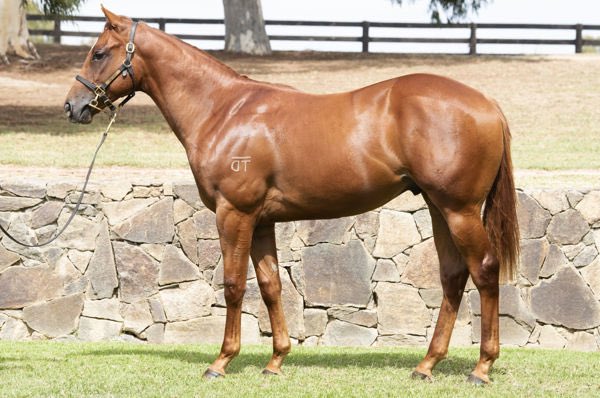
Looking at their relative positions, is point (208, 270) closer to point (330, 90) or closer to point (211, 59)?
point (211, 59)

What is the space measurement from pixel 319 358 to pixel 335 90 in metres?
13.5

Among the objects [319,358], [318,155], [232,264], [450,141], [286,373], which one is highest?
[450,141]

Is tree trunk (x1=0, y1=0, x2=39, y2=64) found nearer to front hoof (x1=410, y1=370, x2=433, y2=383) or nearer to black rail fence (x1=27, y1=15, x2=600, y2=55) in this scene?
black rail fence (x1=27, y1=15, x2=600, y2=55)

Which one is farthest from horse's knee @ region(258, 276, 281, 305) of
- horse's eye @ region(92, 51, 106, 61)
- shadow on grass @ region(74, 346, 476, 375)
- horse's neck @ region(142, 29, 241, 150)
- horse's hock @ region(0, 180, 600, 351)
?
horse's hock @ region(0, 180, 600, 351)

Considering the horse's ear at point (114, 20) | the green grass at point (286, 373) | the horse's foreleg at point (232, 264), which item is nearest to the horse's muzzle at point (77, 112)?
the horse's ear at point (114, 20)

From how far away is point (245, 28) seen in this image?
26938 millimetres

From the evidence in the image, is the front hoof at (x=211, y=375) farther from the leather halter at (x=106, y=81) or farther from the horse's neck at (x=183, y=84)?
the leather halter at (x=106, y=81)

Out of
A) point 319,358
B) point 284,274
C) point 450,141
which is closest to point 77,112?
point 450,141

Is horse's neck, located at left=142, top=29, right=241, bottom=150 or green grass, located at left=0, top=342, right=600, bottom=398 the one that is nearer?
green grass, located at left=0, top=342, right=600, bottom=398

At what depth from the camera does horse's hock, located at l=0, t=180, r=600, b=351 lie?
32.1ft

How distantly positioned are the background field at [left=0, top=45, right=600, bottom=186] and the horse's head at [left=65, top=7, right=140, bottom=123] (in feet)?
22.2

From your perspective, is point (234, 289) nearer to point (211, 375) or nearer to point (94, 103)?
point (211, 375)

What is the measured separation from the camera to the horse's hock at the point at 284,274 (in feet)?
32.1

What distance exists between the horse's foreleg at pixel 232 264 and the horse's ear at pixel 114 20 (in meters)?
1.50
